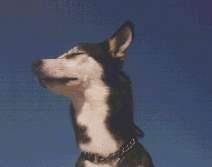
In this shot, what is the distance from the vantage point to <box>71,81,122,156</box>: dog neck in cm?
155

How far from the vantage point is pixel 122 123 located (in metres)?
1.55

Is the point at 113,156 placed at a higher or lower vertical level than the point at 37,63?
lower

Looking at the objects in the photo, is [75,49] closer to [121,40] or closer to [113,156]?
[121,40]

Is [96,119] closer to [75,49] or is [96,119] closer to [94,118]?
[94,118]

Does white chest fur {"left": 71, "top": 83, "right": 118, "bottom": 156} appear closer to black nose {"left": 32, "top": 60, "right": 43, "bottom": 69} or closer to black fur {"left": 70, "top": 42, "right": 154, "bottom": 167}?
black fur {"left": 70, "top": 42, "right": 154, "bottom": 167}

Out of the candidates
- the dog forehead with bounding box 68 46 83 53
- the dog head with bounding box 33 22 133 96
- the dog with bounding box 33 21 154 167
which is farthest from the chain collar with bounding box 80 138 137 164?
the dog forehead with bounding box 68 46 83 53

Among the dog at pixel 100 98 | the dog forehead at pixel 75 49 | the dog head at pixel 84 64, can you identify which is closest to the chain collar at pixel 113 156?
the dog at pixel 100 98

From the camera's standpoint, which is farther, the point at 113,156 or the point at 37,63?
the point at 37,63

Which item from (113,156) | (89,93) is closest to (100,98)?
(89,93)

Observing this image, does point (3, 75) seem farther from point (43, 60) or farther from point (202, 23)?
point (202, 23)

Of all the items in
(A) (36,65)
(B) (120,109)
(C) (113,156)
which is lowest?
(C) (113,156)

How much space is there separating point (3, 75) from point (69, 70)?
0.81ft

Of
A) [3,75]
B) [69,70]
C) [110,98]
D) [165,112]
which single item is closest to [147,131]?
[165,112]

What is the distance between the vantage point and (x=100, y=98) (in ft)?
5.15
